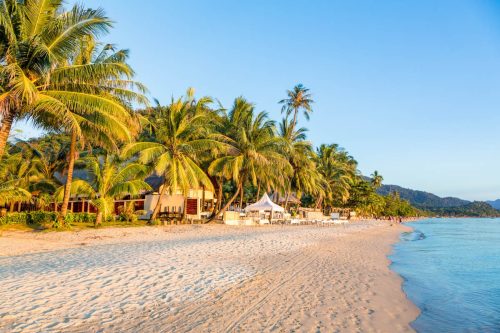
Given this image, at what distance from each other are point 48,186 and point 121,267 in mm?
16724

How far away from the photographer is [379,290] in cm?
747

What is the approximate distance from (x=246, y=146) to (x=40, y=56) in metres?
14.4

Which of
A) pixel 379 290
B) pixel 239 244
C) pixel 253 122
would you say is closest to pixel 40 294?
pixel 379 290

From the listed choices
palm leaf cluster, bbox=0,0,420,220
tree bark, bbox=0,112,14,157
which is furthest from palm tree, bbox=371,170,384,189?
tree bark, bbox=0,112,14,157

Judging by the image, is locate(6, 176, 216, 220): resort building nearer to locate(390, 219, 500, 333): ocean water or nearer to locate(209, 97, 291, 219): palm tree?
locate(209, 97, 291, 219): palm tree

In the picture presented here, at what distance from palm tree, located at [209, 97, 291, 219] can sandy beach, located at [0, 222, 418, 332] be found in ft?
41.5

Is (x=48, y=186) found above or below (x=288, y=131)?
below

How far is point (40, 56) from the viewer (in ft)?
36.9

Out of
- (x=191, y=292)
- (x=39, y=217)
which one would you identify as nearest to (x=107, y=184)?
(x=39, y=217)

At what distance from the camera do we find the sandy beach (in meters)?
4.62

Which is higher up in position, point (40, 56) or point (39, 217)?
point (40, 56)

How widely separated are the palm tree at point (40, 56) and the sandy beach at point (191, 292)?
4676 mm

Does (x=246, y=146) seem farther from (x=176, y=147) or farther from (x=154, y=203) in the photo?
(x=154, y=203)

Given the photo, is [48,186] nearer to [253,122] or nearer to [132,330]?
[253,122]
